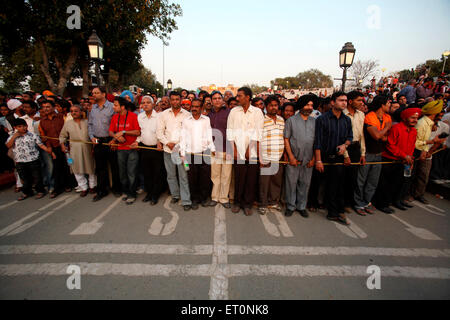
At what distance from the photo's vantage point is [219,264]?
2652 millimetres

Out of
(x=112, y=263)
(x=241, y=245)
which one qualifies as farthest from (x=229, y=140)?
(x=112, y=263)

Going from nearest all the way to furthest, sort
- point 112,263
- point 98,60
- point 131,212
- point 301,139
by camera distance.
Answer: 1. point 112,263
2. point 301,139
3. point 131,212
4. point 98,60

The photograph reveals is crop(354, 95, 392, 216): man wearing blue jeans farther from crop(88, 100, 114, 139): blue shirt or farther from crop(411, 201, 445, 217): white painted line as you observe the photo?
crop(88, 100, 114, 139): blue shirt

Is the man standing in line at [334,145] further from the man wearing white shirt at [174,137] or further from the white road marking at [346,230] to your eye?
the man wearing white shirt at [174,137]

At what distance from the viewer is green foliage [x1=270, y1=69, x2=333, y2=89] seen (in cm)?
7494

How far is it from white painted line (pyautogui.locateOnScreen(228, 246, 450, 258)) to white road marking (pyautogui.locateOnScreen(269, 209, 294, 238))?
0.36m

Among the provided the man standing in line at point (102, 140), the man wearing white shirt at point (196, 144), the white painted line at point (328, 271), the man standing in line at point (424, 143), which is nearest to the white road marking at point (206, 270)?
the white painted line at point (328, 271)

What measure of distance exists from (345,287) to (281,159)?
2.36m

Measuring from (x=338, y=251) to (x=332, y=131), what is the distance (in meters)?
2.03

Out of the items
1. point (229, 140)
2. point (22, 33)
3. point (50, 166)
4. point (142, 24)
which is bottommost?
point (50, 166)

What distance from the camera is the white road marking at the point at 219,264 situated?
2.23m

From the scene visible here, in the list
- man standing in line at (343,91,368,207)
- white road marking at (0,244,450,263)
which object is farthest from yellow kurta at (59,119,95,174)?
man standing in line at (343,91,368,207)

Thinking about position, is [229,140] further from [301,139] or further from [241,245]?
[241,245]
